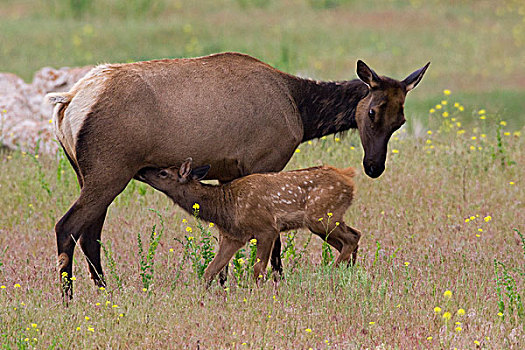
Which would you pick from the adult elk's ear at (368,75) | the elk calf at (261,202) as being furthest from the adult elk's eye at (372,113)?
the elk calf at (261,202)

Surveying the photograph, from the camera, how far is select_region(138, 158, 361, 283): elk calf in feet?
23.6

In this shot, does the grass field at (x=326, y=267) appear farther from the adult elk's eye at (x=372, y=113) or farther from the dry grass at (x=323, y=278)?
the adult elk's eye at (x=372, y=113)

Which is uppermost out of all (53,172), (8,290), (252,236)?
(252,236)

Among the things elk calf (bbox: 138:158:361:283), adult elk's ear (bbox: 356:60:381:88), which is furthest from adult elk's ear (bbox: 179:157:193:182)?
adult elk's ear (bbox: 356:60:381:88)

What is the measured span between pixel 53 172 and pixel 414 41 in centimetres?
1396

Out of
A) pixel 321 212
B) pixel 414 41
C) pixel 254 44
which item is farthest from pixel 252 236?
pixel 414 41

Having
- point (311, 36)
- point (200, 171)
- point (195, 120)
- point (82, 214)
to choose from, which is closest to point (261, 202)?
point (200, 171)

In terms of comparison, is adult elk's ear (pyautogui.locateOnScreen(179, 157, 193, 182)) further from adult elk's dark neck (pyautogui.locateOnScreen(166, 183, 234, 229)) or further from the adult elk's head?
the adult elk's head

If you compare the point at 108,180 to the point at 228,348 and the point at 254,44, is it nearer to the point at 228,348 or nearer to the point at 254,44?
the point at 228,348

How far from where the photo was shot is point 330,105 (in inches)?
320

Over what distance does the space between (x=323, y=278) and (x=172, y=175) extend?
1631 mm

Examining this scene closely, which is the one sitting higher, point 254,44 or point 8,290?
point 8,290

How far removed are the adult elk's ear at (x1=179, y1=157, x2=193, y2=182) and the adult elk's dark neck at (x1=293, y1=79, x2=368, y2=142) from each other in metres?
1.42

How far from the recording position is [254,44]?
20688 millimetres
